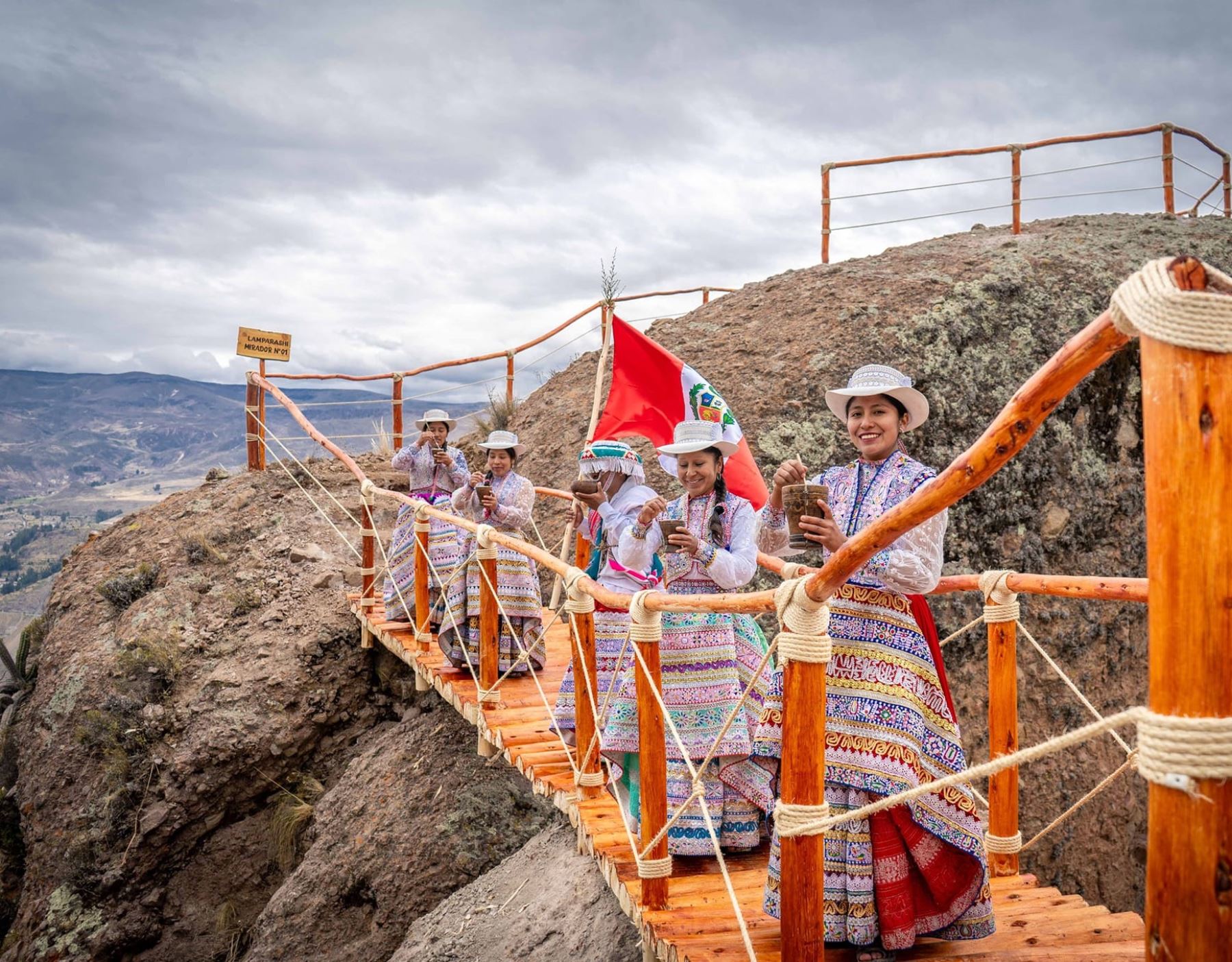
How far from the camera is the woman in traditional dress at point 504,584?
584 centimetres

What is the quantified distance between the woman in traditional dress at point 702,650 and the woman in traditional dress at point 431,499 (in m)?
3.19

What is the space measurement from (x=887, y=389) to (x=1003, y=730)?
161 cm

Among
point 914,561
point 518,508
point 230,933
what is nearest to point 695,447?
point 914,561

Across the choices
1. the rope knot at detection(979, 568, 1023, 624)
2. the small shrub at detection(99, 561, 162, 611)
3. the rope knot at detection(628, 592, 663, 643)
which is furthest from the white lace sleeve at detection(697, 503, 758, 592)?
the small shrub at detection(99, 561, 162, 611)

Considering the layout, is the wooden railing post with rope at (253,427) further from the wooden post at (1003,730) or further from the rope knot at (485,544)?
the wooden post at (1003,730)

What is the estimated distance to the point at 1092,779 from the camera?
6.95 metres

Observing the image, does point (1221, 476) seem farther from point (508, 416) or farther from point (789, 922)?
point (508, 416)

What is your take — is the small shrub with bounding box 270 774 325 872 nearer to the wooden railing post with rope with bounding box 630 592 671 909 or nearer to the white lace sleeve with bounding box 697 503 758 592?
the wooden railing post with rope with bounding box 630 592 671 909

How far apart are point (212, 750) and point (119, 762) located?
884 millimetres

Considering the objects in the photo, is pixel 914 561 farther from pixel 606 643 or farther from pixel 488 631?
pixel 488 631

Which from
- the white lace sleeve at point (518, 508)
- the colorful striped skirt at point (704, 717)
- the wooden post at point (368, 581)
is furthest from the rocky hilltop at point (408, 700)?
the colorful striped skirt at point (704, 717)

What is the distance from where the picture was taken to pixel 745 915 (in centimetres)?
283

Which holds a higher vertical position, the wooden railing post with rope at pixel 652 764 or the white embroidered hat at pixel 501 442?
the white embroidered hat at pixel 501 442

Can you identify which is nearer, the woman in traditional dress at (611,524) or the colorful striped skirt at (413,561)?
the woman in traditional dress at (611,524)
